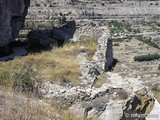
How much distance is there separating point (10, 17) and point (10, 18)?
0.08 meters

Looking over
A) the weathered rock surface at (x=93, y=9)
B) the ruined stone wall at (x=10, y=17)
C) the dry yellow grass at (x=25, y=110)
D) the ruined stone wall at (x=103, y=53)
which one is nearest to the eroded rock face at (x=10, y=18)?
the ruined stone wall at (x=10, y=17)

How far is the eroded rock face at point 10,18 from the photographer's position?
26.4 meters

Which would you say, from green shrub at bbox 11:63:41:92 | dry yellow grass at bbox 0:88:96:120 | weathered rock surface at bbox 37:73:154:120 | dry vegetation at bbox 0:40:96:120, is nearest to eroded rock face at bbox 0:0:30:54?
dry vegetation at bbox 0:40:96:120

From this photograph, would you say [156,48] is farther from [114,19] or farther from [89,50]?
[114,19]

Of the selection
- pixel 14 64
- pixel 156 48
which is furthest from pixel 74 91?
pixel 156 48

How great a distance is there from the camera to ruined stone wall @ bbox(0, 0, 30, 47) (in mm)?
26406

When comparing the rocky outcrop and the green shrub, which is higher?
the green shrub

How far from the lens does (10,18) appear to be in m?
28.2

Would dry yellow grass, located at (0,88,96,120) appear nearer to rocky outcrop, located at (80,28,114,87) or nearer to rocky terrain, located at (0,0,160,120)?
rocky terrain, located at (0,0,160,120)

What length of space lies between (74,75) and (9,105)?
6.01 meters

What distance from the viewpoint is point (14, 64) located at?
16.5m

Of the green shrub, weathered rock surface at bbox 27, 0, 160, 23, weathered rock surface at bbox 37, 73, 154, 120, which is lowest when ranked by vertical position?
weathered rock surface at bbox 27, 0, 160, 23

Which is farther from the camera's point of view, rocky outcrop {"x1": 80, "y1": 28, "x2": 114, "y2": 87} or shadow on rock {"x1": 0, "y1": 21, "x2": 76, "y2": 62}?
shadow on rock {"x1": 0, "y1": 21, "x2": 76, "y2": 62}

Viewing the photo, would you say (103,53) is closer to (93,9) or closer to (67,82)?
(67,82)
